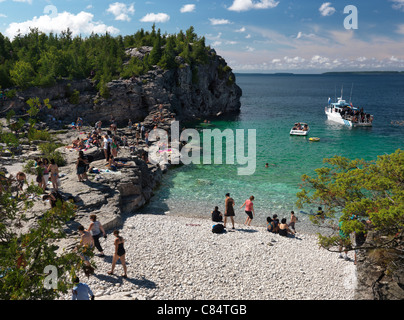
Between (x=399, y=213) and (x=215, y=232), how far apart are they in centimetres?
941

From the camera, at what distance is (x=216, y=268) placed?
12.6 meters

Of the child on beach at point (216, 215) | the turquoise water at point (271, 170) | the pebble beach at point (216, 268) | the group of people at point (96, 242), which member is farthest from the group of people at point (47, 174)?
the child on beach at point (216, 215)

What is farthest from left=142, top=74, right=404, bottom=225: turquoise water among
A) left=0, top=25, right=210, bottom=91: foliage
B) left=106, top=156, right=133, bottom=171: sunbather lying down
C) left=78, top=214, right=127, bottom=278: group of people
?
left=0, top=25, right=210, bottom=91: foliage

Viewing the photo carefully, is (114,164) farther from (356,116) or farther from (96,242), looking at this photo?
(356,116)

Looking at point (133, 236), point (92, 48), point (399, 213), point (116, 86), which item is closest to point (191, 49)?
point (92, 48)

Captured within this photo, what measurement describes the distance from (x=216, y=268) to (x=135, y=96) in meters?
39.9

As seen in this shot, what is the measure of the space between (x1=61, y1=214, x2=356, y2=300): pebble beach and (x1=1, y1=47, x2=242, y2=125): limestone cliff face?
3167 centimetres

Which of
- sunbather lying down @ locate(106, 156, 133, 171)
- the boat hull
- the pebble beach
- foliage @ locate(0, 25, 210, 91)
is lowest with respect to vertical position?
the pebble beach

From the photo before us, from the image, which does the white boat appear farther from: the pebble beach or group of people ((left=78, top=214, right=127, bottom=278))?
group of people ((left=78, top=214, right=127, bottom=278))

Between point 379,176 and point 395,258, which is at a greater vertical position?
point 379,176

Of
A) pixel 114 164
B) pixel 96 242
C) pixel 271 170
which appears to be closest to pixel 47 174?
pixel 114 164

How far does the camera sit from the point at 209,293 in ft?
36.4

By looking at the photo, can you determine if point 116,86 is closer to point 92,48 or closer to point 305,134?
point 92,48

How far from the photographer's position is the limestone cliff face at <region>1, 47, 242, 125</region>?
1646 inches
